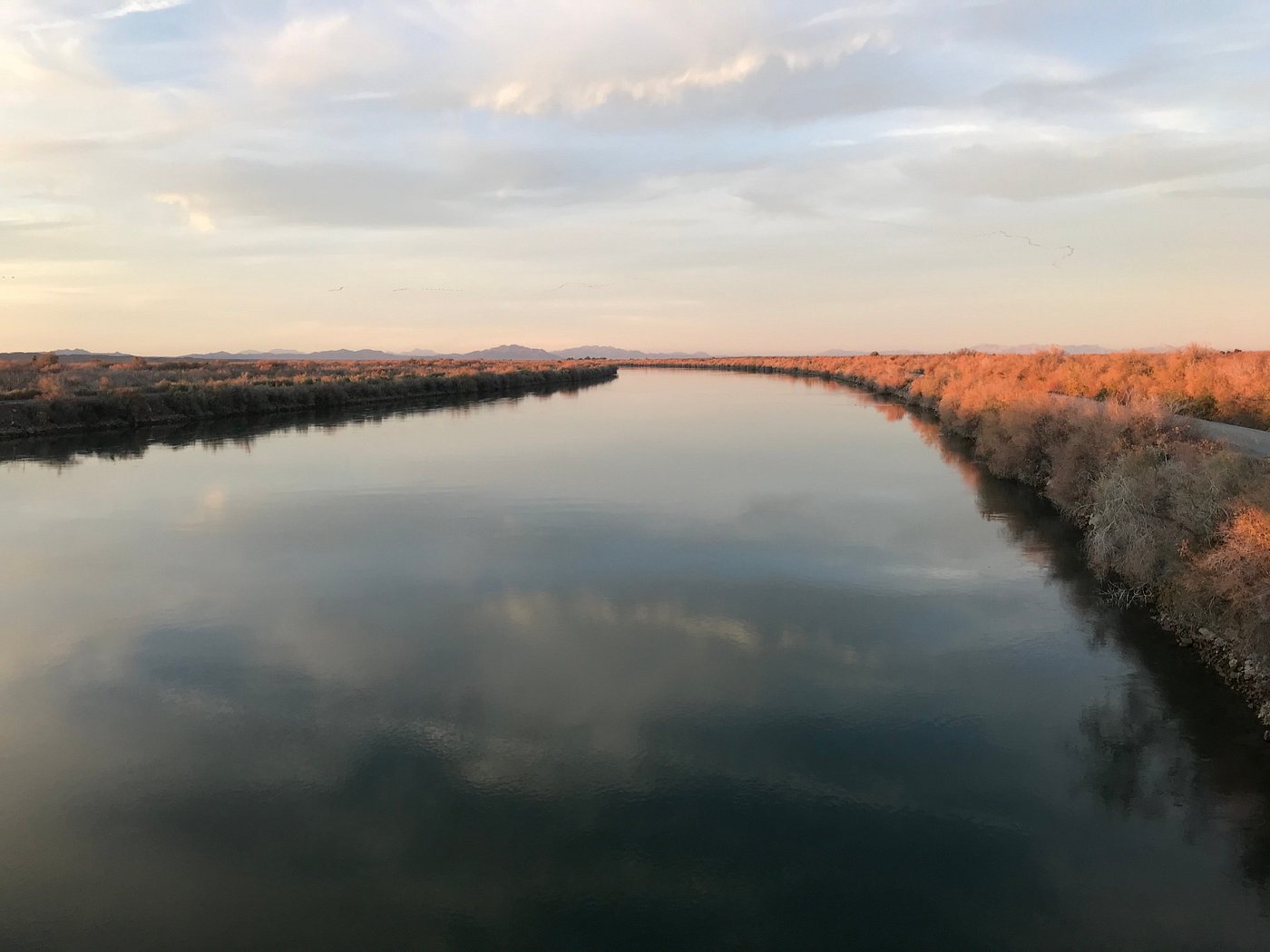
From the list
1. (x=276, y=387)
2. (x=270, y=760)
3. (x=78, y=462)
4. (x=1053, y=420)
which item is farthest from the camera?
(x=276, y=387)

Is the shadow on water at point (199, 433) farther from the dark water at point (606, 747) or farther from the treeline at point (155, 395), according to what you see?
the dark water at point (606, 747)

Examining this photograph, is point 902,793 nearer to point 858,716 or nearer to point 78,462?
point 858,716

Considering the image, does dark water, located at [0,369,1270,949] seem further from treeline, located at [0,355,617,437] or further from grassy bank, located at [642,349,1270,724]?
treeline, located at [0,355,617,437]

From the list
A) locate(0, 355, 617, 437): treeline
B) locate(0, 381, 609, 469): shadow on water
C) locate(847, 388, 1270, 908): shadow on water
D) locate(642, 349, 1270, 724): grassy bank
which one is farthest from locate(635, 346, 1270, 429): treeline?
locate(0, 355, 617, 437): treeline

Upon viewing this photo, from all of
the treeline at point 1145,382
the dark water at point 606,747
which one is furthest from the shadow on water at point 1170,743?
the treeline at point 1145,382

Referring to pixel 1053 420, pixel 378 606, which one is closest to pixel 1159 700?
pixel 378 606

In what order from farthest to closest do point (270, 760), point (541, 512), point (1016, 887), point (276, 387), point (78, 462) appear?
point (276, 387) → point (78, 462) → point (541, 512) → point (270, 760) → point (1016, 887)
